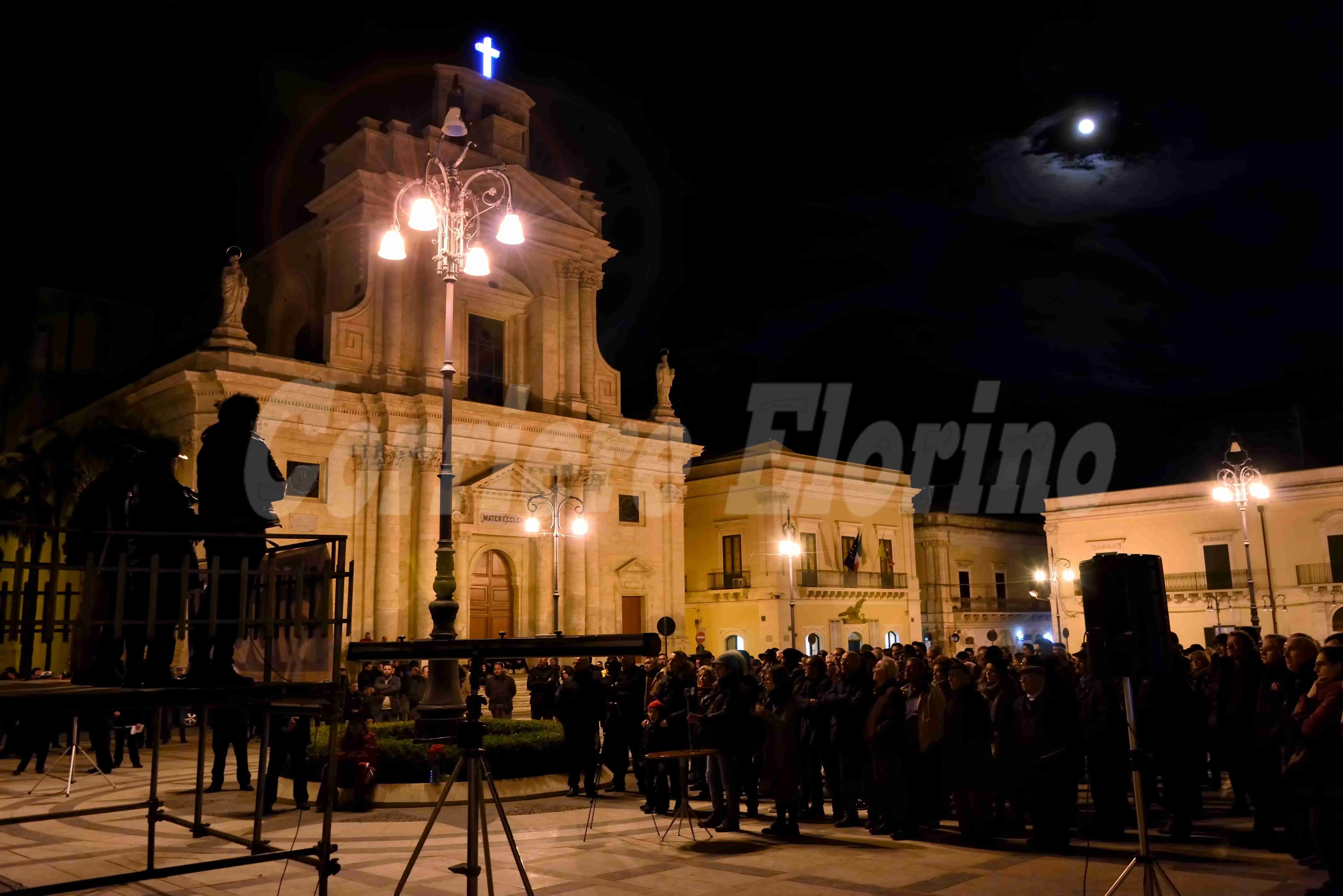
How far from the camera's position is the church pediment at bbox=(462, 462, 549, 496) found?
2948 centimetres

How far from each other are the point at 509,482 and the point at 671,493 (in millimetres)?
6815

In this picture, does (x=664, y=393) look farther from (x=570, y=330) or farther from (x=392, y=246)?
(x=392, y=246)

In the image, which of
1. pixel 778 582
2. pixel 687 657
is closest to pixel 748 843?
pixel 687 657

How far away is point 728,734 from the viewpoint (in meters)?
9.41

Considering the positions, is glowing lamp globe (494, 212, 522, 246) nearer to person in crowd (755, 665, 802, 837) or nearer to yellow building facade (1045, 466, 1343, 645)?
person in crowd (755, 665, 802, 837)

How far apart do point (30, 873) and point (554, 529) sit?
21.0 m

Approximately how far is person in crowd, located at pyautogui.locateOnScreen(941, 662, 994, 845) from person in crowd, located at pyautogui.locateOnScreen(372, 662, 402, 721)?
490 inches

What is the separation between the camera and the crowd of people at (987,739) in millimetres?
8492

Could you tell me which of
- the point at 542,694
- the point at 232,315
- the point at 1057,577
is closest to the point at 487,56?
the point at 232,315

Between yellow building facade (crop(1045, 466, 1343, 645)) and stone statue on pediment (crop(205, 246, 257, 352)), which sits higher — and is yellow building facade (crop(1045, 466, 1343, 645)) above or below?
below

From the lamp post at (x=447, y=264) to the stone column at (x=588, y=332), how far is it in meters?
17.4

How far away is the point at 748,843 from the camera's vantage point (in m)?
8.88

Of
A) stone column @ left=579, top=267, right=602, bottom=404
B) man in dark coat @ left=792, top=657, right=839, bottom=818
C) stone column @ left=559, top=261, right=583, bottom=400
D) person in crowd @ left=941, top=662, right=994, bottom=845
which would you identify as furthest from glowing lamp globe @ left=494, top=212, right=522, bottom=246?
stone column @ left=579, top=267, right=602, bottom=404

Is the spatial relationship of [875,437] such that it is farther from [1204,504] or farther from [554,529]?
[554,529]
